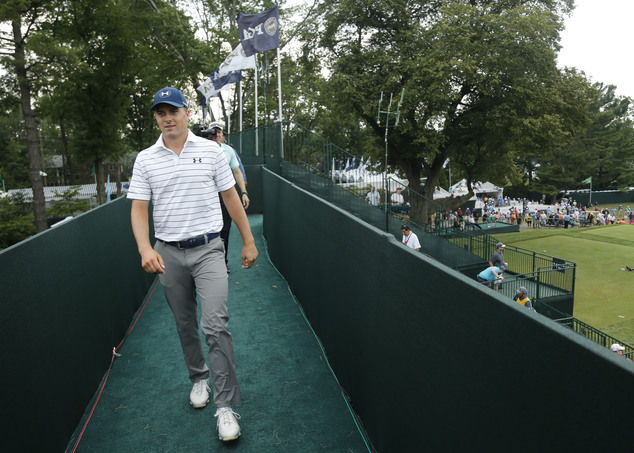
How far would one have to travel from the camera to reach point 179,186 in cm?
297

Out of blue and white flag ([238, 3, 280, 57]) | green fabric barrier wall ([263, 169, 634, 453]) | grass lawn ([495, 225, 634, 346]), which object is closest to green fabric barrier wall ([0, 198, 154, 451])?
green fabric barrier wall ([263, 169, 634, 453])

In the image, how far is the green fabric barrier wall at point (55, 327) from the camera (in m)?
2.32

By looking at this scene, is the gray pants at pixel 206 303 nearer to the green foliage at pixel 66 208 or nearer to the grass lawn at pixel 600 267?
the grass lawn at pixel 600 267

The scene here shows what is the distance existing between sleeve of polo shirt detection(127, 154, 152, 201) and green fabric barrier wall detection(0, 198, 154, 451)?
2.15 ft

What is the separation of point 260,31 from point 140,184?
1218cm

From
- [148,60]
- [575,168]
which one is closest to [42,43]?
[148,60]

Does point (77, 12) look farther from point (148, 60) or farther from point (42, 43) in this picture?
point (148, 60)

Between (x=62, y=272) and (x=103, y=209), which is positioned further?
(x=103, y=209)

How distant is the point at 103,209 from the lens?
463cm

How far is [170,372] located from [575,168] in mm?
72552

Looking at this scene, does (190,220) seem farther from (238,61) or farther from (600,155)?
(600,155)

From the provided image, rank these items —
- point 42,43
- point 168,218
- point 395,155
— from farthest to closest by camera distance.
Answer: point 395,155
point 42,43
point 168,218

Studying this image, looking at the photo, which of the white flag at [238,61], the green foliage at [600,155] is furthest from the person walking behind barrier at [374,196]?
the green foliage at [600,155]

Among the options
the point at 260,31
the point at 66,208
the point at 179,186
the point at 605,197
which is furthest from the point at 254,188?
the point at 605,197
